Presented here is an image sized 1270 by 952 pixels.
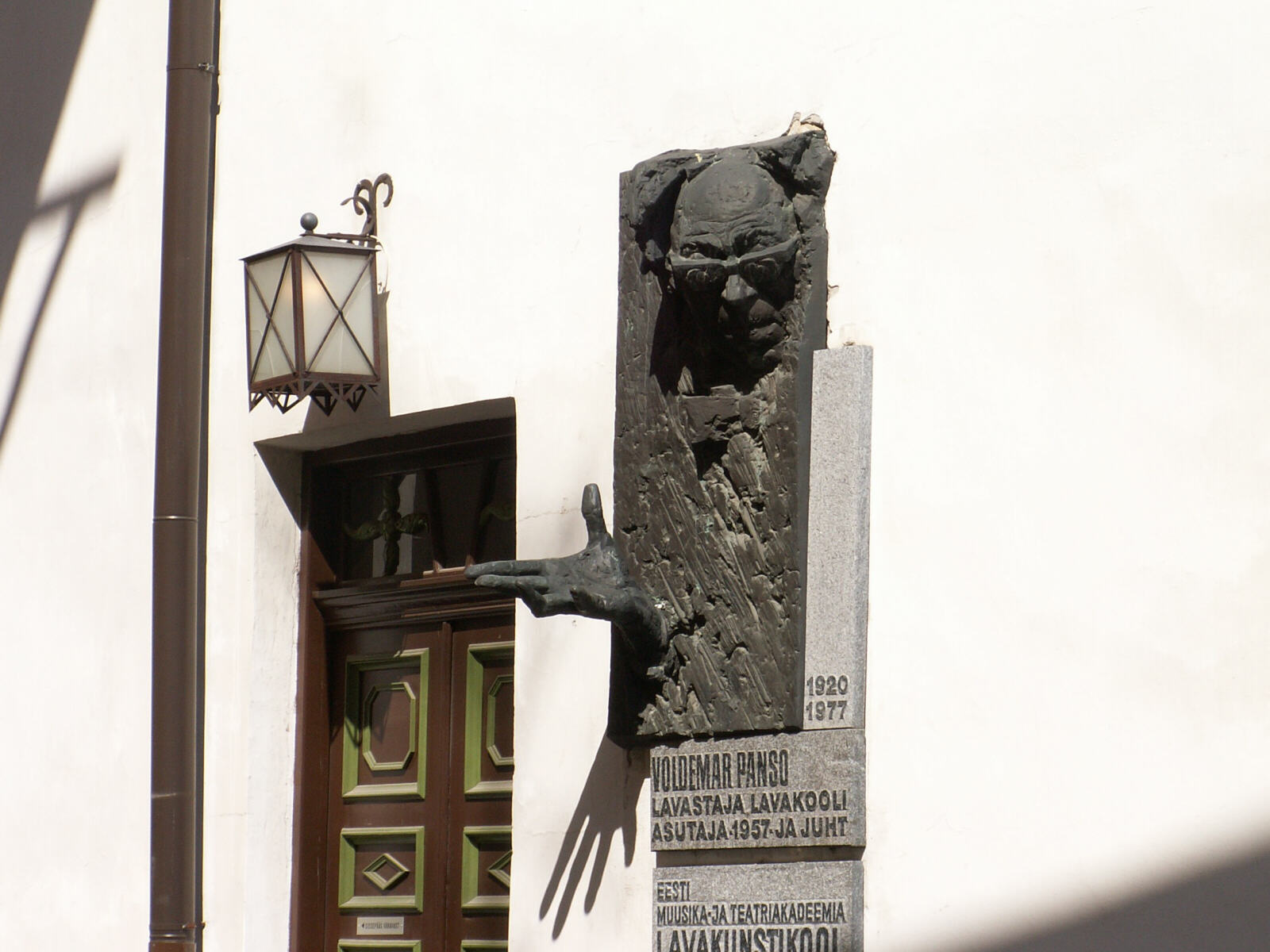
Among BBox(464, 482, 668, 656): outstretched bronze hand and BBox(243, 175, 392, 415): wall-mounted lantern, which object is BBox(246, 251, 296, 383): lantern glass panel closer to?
BBox(243, 175, 392, 415): wall-mounted lantern

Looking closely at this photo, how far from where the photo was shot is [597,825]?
444cm

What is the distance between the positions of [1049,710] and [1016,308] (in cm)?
79

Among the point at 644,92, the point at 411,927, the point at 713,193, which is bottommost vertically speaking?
the point at 411,927

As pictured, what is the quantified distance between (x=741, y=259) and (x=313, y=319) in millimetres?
1234

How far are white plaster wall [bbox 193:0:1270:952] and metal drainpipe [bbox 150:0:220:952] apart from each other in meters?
0.67

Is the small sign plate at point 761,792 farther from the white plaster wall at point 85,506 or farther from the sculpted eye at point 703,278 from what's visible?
the white plaster wall at point 85,506

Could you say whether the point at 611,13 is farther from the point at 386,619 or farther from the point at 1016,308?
the point at 386,619

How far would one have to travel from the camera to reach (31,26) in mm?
6457

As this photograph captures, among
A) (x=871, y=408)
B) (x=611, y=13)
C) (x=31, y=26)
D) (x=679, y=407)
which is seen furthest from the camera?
(x=31, y=26)

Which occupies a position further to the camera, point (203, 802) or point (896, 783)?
point (203, 802)

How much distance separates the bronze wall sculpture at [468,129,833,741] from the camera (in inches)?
165

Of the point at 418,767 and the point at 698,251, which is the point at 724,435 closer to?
the point at 698,251

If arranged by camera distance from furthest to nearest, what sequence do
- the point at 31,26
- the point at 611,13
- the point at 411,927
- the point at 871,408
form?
the point at 31,26 < the point at 411,927 < the point at 611,13 < the point at 871,408

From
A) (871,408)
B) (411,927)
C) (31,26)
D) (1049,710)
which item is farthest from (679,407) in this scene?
(31,26)
